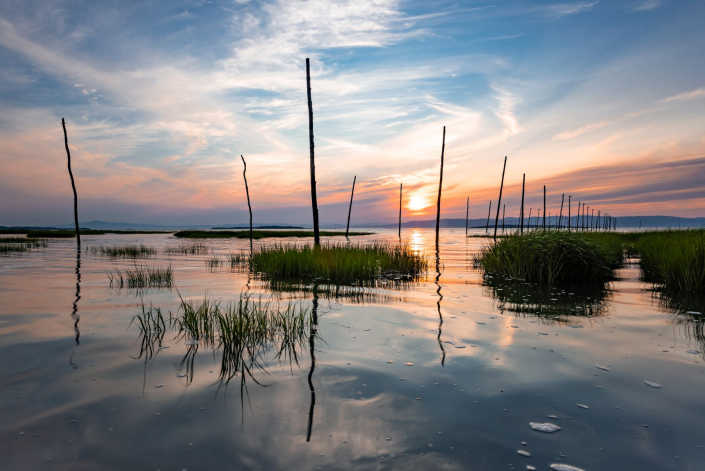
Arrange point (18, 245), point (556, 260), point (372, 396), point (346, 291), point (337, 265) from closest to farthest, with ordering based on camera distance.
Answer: point (372, 396) → point (346, 291) → point (556, 260) → point (337, 265) → point (18, 245)

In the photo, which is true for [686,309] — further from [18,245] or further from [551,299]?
[18,245]

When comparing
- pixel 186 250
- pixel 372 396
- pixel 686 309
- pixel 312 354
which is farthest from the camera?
pixel 186 250

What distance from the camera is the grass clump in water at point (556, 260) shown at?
475 inches

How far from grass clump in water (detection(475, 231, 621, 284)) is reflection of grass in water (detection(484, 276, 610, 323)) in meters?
0.62

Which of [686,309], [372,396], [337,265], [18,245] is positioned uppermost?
[337,265]

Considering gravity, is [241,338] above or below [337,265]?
below

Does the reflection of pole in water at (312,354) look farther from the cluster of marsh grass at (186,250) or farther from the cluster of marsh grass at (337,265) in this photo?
the cluster of marsh grass at (186,250)

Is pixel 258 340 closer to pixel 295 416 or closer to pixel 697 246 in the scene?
pixel 295 416

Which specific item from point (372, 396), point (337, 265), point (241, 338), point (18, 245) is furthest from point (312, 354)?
point (18, 245)

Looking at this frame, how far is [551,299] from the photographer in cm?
909

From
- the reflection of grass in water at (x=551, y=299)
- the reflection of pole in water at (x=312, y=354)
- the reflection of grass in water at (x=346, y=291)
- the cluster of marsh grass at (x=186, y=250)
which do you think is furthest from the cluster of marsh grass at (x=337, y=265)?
the cluster of marsh grass at (x=186, y=250)

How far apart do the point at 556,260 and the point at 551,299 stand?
3.50 metres

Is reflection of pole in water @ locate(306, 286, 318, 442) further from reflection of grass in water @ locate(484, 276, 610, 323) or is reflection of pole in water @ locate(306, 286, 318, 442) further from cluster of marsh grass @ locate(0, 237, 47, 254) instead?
cluster of marsh grass @ locate(0, 237, 47, 254)

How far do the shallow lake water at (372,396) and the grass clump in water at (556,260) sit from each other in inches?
195
